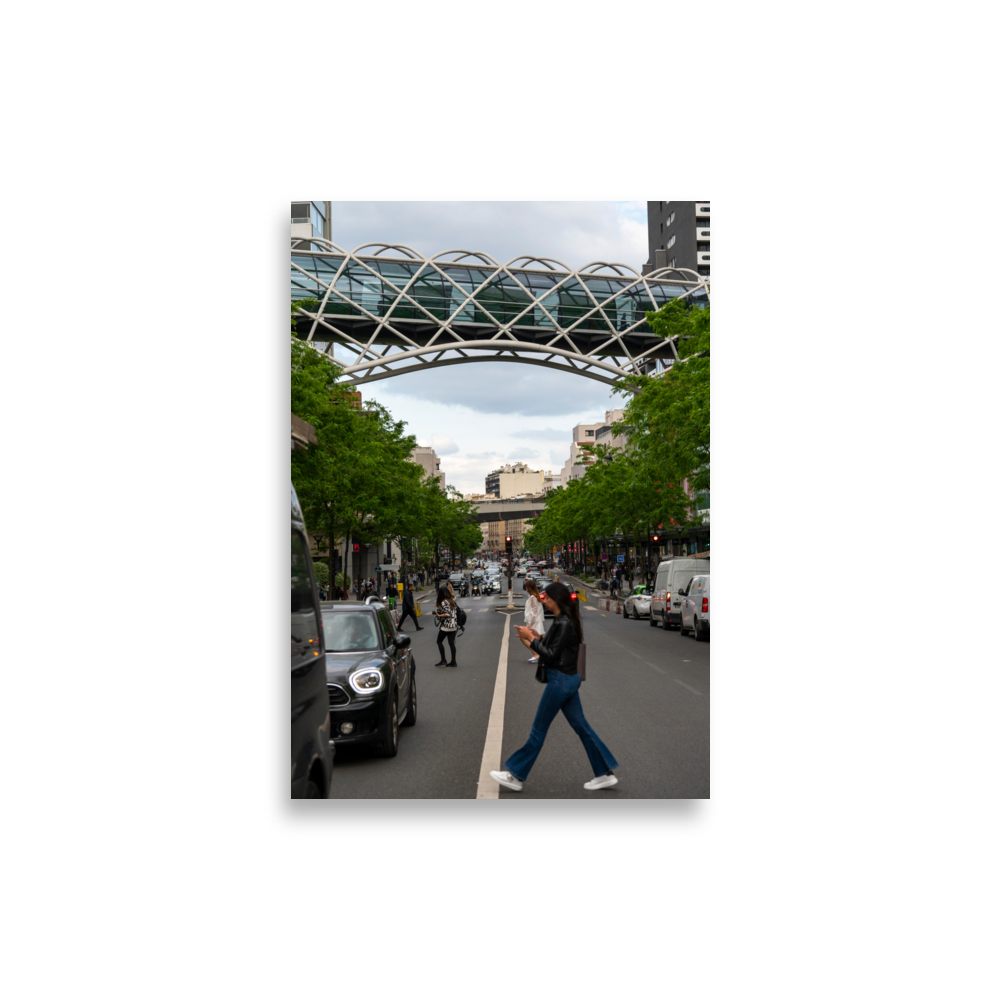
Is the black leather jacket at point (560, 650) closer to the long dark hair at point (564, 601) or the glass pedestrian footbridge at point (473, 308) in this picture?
the long dark hair at point (564, 601)

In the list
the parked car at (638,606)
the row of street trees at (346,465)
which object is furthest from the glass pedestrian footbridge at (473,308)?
the parked car at (638,606)

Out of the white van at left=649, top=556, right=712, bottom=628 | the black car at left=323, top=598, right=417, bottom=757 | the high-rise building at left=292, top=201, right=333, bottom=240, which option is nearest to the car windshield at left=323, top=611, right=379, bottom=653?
the black car at left=323, top=598, right=417, bottom=757

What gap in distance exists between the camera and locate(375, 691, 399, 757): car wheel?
26.1 ft

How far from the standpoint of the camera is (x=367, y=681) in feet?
25.7

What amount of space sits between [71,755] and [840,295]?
3915 millimetres

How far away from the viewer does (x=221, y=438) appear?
12.4ft

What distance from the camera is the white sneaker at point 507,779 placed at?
6539 millimetres

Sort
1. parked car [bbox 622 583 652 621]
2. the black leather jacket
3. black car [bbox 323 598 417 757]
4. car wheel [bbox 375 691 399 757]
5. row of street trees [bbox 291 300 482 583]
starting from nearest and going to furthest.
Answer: the black leather jacket < black car [bbox 323 598 417 757] < car wheel [bbox 375 691 399 757] < row of street trees [bbox 291 300 482 583] < parked car [bbox 622 583 652 621]

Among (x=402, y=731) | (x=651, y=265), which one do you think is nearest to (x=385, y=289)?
(x=651, y=265)

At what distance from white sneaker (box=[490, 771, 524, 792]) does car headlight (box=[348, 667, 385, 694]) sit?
162cm

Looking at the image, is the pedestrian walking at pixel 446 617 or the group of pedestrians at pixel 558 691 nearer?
the group of pedestrians at pixel 558 691

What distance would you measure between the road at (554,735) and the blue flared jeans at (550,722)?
21 cm

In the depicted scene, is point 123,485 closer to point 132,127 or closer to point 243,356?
point 243,356

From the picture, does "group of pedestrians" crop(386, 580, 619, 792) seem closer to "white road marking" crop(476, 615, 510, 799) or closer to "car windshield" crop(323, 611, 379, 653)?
"white road marking" crop(476, 615, 510, 799)
